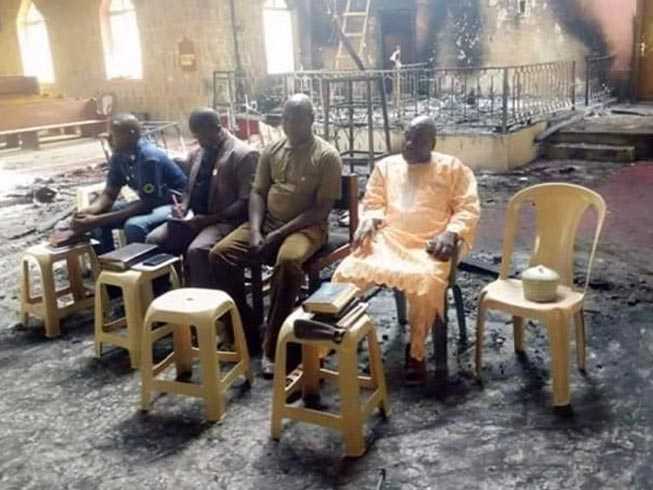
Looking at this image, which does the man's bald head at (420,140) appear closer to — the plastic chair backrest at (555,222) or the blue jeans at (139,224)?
the plastic chair backrest at (555,222)

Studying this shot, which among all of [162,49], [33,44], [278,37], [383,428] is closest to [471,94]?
[278,37]

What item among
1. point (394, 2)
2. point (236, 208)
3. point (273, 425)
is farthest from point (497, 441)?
point (394, 2)

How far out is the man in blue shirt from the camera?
3957mm

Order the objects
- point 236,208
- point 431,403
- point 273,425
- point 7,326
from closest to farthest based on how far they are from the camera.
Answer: point 273,425 < point 431,403 < point 236,208 < point 7,326

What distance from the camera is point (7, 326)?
4004mm

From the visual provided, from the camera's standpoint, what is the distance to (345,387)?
255 cm

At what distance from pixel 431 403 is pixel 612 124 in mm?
6942

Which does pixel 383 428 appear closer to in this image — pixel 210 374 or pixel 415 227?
pixel 210 374

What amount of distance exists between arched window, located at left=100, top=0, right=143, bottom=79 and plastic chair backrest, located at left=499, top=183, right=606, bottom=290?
10690 mm

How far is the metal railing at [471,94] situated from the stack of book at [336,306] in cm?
464

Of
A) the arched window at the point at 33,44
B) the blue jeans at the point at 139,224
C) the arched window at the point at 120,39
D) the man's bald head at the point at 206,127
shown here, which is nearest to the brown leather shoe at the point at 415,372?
the man's bald head at the point at 206,127

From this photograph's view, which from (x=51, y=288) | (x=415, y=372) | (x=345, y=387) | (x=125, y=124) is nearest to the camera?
(x=345, y=387)

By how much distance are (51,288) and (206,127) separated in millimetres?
1233

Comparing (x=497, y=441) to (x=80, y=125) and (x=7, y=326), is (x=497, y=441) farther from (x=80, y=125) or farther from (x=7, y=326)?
(x=80, y=125)
